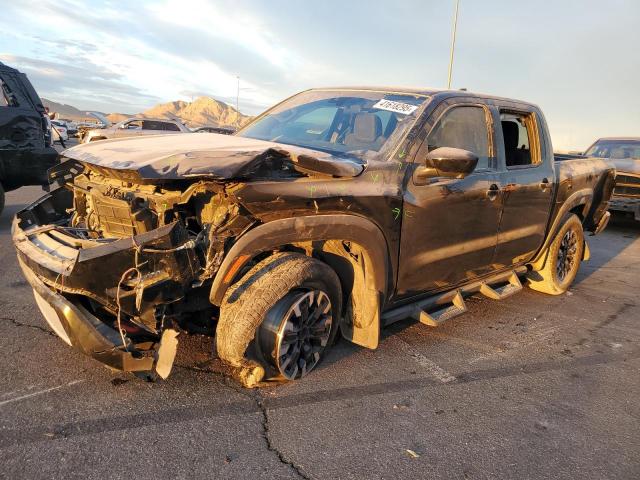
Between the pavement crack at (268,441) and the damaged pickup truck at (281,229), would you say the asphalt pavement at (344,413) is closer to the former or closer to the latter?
the pavement crack at (268,441)

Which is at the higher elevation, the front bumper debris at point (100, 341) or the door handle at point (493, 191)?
the door handle at point (493, 191)

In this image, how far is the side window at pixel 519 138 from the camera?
14.9ft

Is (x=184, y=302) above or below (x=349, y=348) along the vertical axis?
above

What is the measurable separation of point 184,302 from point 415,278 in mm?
1660

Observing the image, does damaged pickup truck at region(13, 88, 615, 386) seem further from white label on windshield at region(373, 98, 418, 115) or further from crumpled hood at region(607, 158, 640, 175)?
crumpled hood at region(607, 158, 640, 175)

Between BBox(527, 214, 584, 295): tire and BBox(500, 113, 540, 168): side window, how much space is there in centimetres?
104

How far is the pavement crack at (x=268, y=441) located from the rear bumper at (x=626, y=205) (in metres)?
9.44

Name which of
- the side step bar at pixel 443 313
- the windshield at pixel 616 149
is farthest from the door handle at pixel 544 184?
the windshield at pixel 616 149

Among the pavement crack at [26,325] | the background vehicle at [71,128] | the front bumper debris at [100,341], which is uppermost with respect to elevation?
the background vehicle at [71,128]

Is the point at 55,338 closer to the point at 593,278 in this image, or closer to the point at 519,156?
the point at 519,156

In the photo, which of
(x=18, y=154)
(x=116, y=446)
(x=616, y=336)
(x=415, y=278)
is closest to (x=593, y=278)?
(x=616, y=336)

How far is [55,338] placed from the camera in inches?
139

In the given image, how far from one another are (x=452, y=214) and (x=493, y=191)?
1.94 feet

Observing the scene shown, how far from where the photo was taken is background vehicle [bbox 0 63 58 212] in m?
6.78
